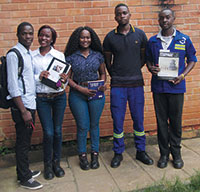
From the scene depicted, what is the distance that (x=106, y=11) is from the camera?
4.04 meters

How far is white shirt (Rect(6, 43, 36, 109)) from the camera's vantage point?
280 centimetres

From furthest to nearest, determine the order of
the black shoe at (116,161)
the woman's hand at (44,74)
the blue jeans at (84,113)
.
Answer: the black shoe at (116,161) → the blue jeans at (84,113) → the woman's hand at (44,74)

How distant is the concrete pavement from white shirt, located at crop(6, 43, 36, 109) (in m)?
1.07

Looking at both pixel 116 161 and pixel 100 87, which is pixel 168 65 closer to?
pixel 100 87

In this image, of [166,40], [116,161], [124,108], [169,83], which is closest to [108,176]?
[116,161]

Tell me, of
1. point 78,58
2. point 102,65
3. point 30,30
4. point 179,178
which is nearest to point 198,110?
point 179,178

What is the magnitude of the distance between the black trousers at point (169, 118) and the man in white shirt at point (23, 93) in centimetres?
166

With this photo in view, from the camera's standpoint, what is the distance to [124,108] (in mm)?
3574

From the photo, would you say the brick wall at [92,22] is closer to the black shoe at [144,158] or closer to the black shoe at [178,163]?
the black shoe at [144,158]

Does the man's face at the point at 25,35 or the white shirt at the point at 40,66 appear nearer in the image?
the man's face at the point at 25,35

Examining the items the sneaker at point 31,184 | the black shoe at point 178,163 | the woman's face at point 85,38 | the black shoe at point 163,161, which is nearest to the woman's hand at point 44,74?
the woman's face at point 85,38

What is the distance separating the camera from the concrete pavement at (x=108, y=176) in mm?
3154

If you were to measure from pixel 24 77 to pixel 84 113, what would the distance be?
3.03 feet

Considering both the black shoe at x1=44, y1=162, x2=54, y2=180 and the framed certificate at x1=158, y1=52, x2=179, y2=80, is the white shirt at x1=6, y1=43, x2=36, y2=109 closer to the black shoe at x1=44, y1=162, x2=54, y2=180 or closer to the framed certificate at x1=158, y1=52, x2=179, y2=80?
the black shoe at x1=44, y1=162, x2=54, y2=180
